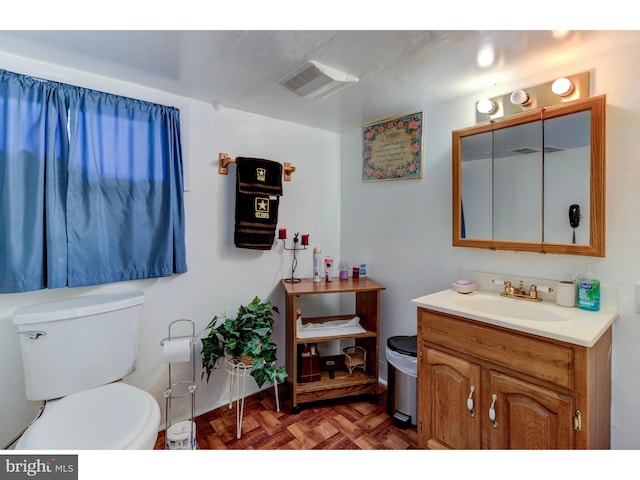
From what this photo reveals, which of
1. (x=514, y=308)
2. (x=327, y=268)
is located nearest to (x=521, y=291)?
(x=514, y=308)

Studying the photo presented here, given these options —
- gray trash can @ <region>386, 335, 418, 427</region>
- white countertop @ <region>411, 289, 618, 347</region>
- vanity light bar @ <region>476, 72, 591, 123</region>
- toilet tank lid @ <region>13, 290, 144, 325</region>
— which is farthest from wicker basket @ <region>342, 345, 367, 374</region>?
vanity light bar @ <region>476, 72, 591, 123</region>

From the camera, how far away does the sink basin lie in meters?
1.36

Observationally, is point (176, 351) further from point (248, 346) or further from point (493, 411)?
point (493, 411)

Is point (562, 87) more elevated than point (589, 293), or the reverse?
point (562, 87)

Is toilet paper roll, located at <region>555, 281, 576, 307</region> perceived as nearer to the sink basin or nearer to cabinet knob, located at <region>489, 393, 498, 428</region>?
the sink basin

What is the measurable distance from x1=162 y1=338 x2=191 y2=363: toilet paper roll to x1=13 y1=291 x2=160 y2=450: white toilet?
151 millimetres

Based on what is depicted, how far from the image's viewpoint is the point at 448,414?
55.2 inches

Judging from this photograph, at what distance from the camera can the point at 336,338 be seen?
6.51ft

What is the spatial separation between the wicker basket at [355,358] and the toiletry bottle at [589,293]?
1.33 meters

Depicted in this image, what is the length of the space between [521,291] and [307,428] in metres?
1.46

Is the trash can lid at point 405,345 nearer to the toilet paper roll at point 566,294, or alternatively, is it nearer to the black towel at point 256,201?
the toilet paper roll at point 566,294
